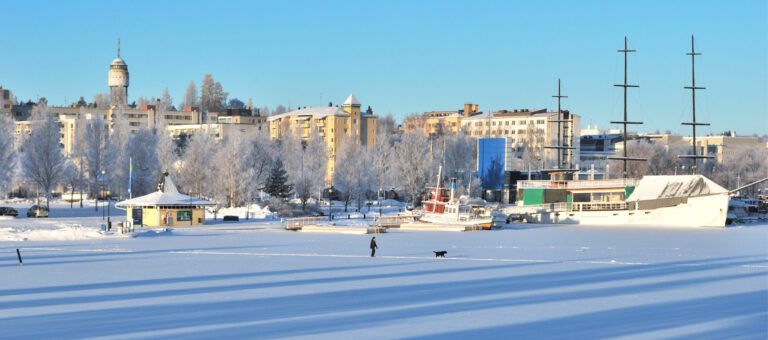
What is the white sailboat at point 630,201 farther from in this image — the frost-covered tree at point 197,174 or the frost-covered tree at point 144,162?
the frost-covered tree at point 144,162

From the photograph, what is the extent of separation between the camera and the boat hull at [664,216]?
6706 centimetres

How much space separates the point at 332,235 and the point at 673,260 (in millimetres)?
23037

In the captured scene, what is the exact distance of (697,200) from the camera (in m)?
68.4

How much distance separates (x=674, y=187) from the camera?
7031 centimetres

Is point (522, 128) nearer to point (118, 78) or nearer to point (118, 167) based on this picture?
point (118, 78)

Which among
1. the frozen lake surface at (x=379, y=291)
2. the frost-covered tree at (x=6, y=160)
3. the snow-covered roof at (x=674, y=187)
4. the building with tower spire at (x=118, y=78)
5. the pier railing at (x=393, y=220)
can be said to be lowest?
the frozen lake surface at (x=379, y=291)

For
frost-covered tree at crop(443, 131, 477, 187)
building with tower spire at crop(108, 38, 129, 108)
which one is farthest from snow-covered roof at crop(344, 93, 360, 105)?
building with tower spire at crop(108, 38, 129, 108)

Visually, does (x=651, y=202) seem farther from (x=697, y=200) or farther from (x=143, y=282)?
(x=143, y=282)

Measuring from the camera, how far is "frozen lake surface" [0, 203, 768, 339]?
59.1ft

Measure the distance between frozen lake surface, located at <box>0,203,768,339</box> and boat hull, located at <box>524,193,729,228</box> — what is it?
24995 millimetres

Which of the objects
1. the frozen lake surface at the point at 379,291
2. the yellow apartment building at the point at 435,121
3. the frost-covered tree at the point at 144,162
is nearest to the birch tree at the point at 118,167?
the frost-covered tree at the point at 144,162

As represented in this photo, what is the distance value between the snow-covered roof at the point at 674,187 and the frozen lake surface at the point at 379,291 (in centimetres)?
2664

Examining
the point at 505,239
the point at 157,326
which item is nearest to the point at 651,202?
the point at 505,239

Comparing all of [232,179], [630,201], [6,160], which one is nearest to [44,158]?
[6,160]
